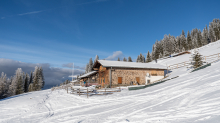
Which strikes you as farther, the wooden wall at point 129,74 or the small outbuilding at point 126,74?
the wooden wall at point 129,74

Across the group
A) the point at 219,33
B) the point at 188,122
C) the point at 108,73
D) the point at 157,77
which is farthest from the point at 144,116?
the point at 219,33

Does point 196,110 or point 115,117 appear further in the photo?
point 115,117

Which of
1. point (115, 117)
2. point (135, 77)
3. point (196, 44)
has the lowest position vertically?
point (115, 117)

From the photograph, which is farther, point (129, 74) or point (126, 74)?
point (129, 74)

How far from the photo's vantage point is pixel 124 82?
25047 mm

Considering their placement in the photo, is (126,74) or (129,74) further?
(129,74)

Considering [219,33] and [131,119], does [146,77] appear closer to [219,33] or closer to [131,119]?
[131,119]

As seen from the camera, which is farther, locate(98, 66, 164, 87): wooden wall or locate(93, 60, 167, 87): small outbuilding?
locate(98, 66, 164, 87): wooden wall

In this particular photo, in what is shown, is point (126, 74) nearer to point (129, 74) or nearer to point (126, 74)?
point (126, 74)

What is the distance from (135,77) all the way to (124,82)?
2.80 meters

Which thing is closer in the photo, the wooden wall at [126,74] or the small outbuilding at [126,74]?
the small outbuilding at [126,74]

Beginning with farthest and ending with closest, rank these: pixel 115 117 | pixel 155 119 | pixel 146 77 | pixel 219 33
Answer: pixel 219 33, pixel 146 77, pixel 115 117, pixel 155 119

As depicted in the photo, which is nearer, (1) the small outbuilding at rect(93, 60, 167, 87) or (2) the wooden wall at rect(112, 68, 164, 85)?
(1) the small outbuilding at rect(93, 60, 167, 87)

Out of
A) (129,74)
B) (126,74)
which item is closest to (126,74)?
(126,74)
